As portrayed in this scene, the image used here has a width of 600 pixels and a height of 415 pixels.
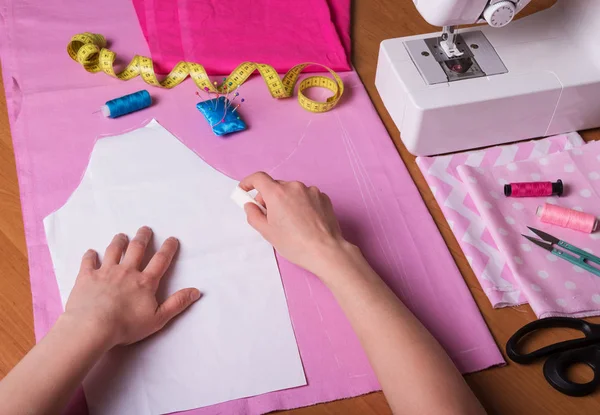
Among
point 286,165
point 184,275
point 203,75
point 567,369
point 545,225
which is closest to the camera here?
point 567,369

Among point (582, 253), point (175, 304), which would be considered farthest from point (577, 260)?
point (175, 304)

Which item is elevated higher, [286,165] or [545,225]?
[545,225]

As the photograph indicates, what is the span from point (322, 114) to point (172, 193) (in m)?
0.45

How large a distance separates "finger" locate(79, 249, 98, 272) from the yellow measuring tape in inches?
21.7

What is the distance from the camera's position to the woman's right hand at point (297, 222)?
4.06ft

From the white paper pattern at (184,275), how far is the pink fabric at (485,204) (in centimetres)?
42

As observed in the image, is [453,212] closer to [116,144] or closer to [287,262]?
[287,262]

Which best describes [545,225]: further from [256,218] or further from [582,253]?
[256,218]

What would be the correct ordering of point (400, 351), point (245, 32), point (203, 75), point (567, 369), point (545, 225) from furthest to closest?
point (245, 32), point (203, 75), point (545, 225), point (567, 369), point (400, 351)

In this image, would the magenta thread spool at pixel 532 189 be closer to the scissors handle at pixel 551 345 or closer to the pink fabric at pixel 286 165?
the pink fabric at pixel 286 165

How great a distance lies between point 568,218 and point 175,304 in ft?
2.76

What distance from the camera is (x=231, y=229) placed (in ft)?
4.49

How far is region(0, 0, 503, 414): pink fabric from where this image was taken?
1.22 meters

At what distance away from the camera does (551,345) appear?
1.17 m
